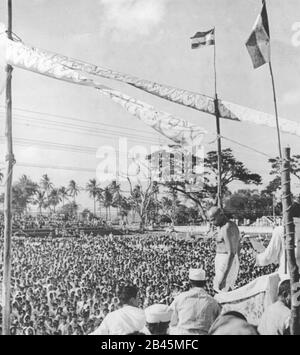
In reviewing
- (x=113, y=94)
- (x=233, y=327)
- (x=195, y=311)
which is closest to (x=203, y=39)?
(x=113, y=94)

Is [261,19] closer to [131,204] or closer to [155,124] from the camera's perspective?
[155,124]

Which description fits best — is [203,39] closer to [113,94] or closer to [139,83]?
[139,83]

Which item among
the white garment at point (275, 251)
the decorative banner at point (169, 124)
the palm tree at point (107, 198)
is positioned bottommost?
the white garment at point (275, 251)

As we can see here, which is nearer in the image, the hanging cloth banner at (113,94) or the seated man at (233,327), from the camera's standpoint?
the seated man at (233,327)

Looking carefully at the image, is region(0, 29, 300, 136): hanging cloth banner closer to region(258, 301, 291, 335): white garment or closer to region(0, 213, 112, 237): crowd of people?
region(258, 301, 291, 335): white garment

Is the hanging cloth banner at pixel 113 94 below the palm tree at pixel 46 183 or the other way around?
the other way around

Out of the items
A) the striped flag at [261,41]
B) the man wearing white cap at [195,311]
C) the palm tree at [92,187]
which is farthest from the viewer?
the palm tree at [92,187]

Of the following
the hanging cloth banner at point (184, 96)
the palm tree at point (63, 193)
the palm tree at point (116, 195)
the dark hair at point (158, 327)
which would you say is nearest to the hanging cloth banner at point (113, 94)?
the hanging cloth banner at point (184, 96)

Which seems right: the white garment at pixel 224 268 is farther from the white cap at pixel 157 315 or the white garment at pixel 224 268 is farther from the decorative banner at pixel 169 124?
the white cap at pixel 157 315

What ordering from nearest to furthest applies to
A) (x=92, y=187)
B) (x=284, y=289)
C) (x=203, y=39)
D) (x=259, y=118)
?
(x=284, y=289) < (x=259, y=118) < (x=203, y=39) < (x=92, y=187)
